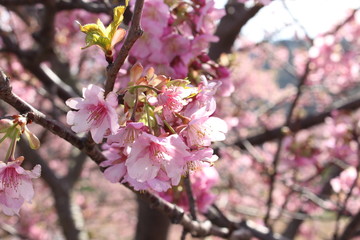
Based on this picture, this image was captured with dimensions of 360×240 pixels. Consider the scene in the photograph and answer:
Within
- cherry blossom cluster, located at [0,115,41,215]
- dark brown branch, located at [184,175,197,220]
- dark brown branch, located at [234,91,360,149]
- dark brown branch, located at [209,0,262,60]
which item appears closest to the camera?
cherry blossom cluster, located at [0,115,41,215]

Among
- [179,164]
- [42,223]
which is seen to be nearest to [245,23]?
[179,164]

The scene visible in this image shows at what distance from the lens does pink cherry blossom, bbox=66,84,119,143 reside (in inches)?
33.8

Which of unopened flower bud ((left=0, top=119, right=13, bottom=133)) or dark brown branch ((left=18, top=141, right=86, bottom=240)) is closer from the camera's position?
unopened flower bud ((left=0, top=119, right=13, bottom=133))

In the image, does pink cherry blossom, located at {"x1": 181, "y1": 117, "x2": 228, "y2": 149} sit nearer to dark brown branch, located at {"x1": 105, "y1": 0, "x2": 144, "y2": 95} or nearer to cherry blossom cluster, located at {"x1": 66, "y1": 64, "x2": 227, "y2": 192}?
cherry blossom cluster, located at {"x1": 66, "y1": 64, "x2": 227, "y2": 192}

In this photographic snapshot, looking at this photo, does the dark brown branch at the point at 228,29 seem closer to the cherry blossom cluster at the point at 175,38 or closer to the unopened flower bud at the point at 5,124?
the cherry blossom cluster at the point at 175,38

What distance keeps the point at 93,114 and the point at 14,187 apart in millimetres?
249

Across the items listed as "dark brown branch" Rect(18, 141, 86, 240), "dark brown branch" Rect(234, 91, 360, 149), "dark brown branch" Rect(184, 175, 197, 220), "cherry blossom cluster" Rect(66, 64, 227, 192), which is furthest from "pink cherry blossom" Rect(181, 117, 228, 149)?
"dark brown branch" Rect(18, 141, 86, 240)

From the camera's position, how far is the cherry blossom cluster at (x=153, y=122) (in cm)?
84

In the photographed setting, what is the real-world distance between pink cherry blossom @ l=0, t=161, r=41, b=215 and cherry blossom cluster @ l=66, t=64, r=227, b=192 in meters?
0.16

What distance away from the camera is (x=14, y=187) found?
91 cm

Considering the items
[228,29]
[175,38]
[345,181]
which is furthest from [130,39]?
[345,181]

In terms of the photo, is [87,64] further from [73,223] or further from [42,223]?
[73,223]

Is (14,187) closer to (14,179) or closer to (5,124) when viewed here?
(14,179)

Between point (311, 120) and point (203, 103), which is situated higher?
point (203, 103)
